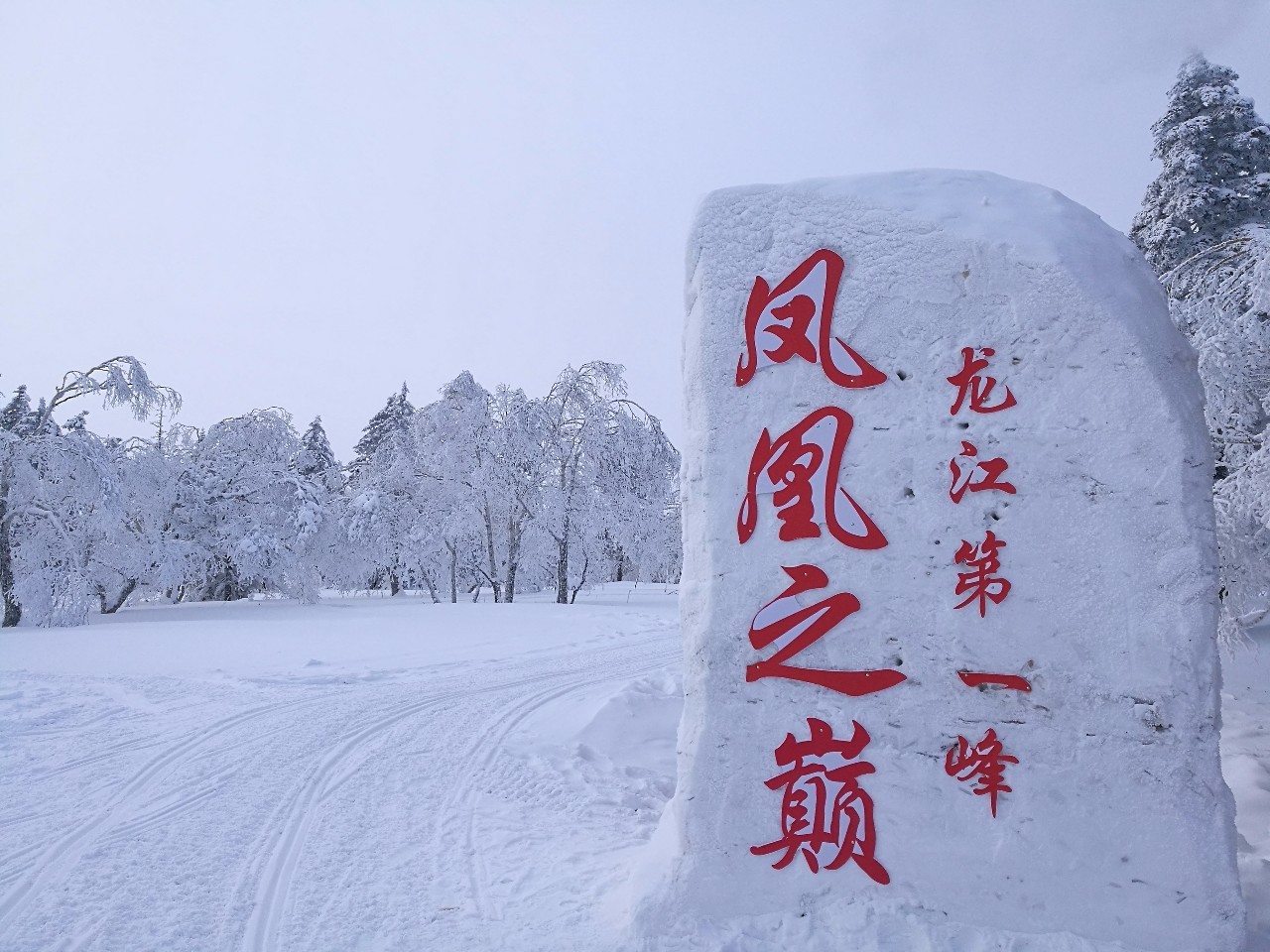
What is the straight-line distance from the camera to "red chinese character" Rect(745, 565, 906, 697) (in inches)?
120

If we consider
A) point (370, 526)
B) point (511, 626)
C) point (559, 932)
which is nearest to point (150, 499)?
point (370, 526)

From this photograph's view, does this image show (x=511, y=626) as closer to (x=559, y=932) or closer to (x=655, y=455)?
Answer: (x=655, y=455)

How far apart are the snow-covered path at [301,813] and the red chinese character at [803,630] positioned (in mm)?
1416

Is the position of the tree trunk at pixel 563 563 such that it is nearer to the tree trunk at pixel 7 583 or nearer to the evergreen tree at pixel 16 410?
the tree trunk at pixel 7 583

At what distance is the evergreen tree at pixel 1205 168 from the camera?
1175 cm

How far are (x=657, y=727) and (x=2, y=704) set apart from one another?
617cm

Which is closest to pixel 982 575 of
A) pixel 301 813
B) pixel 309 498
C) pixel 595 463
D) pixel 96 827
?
pixel 301 813

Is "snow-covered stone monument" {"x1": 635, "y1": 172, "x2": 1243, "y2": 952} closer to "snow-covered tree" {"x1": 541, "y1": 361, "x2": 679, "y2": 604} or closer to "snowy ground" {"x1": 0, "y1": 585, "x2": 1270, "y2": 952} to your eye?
"snowy ground" {"x1": 0, "y1": 585, "x2": 1270, "y2": 952}

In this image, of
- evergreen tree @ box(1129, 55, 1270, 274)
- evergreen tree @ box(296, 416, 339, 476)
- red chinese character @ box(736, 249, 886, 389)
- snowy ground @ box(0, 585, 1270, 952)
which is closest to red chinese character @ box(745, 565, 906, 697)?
red chinese character @ box(736, 249, 886, 389)

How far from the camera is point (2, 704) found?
6.73 m

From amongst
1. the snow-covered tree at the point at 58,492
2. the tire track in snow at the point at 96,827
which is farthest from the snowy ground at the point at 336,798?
the snow-covered tree at the point at 58,492

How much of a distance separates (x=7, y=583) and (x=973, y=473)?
18325 millimetres

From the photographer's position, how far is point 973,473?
3.04 m

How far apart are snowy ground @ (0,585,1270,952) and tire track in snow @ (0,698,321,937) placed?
1 centimetres
